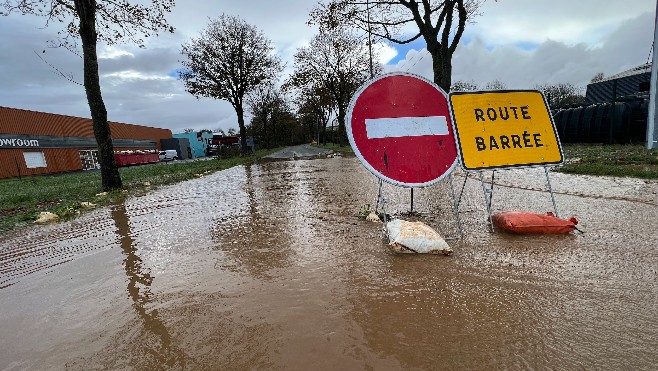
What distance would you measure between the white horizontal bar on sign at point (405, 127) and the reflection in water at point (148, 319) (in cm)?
232

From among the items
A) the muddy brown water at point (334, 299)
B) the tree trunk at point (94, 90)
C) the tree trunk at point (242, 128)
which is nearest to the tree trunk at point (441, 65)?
the muddy brown water at point (334, 299)

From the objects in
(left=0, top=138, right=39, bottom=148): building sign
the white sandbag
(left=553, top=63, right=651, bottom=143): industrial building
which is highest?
(left=0, top=138, right=39, bottom=148): building sign

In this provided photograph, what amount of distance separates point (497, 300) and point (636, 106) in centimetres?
1544

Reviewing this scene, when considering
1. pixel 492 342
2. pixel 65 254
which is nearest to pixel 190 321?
pixel 492 342

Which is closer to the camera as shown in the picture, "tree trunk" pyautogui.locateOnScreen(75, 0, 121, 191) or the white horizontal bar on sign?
the white horizontal bar on sign

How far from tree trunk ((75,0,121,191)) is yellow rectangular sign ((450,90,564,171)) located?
976cm

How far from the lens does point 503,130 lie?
3482 millimetres

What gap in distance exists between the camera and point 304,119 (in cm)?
7962

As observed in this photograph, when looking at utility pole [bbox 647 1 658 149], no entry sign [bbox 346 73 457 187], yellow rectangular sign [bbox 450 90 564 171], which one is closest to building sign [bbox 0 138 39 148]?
no entry sign [bbox 346 73 457 187]

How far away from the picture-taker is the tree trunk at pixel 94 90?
9523 mm

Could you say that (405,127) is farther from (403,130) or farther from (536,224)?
(536,224)

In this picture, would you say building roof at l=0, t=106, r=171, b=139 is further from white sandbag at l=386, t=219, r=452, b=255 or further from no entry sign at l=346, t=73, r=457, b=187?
white sandbag at l=386, t=219, r=452, b=255

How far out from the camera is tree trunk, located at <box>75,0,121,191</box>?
9523 mm

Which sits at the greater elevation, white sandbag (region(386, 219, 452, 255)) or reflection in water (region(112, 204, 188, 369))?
white sandbag (region(386, 219, 452, 255))
